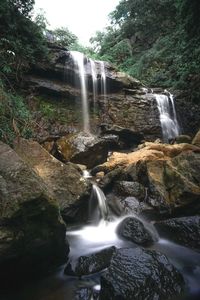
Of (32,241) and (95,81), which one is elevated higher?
(95,81)

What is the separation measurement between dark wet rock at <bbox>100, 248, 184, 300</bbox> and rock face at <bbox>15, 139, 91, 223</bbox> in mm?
1687

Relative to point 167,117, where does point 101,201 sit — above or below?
below

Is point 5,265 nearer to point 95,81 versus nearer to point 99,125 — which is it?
point 99,125

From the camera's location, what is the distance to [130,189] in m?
6.11

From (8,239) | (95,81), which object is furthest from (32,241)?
(95,81)

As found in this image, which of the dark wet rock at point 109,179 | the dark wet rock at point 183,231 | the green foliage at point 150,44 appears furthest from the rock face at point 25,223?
the green foliage at point 150,44

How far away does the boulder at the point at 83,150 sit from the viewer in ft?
26.8

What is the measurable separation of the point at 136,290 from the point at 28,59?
944cm

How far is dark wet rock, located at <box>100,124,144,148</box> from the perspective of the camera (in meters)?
11.3

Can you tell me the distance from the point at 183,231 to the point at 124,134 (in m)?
7.09

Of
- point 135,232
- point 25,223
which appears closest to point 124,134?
point 135,232

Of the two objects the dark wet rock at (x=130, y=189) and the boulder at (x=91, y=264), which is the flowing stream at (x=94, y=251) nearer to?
the boulder at (x=91, y=264)

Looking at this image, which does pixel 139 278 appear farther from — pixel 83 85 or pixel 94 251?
pixel 83 85

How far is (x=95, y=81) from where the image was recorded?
12.7 meters
